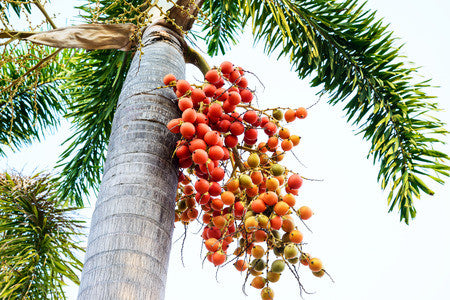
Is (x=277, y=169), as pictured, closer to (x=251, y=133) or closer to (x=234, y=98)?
(x=251, y=133)

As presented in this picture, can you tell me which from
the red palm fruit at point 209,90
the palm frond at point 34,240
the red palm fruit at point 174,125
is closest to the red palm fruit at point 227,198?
the red palm fruit at point 174,125

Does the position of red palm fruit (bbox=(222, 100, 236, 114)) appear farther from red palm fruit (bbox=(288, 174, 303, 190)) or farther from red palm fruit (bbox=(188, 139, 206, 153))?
red palm fruit (bbox=(288, 174, 303, 190))

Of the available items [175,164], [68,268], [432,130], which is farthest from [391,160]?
[68,268]

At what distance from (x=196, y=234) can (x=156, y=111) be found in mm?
555

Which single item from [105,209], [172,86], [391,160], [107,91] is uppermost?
[107,91]

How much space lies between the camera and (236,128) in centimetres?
159

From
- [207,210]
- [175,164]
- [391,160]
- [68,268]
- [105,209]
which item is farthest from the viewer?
[68,268]

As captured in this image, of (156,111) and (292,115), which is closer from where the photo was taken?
(156,111)

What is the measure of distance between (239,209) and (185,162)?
276 mm

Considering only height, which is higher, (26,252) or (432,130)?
(432,130)

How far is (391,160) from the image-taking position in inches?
95.3

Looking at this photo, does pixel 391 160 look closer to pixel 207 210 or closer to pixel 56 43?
pixel 207 210

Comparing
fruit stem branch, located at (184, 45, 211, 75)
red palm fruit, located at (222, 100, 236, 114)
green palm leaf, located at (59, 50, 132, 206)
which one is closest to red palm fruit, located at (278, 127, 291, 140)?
red palm fruit, located at (222, 100, 236, 114)

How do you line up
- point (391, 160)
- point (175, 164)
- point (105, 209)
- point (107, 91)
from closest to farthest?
1. point (105, 209)
2. point (175, 164)
3. point (391, 160)
4. point (107, 91)
